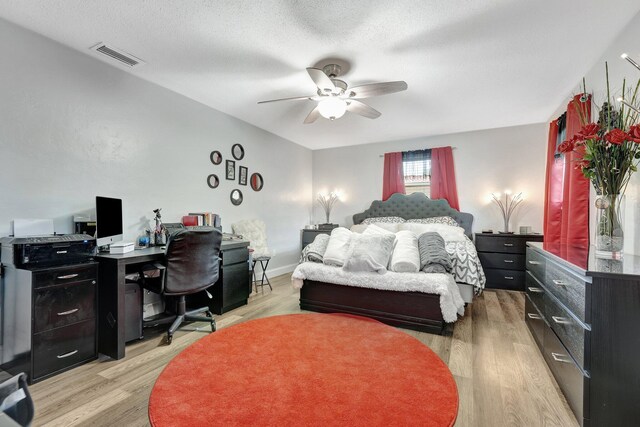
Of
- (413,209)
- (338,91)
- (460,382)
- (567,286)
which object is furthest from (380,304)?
(413,209)

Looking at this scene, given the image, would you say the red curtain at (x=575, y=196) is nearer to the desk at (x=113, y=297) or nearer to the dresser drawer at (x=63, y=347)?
the desk at (x=113, y=297)

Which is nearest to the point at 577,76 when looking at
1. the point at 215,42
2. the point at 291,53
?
the point at 291,53

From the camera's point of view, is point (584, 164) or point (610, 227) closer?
point (610, 227)

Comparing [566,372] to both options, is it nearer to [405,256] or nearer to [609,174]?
[609,174]

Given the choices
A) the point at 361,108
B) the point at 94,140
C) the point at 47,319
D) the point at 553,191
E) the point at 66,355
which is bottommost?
the point at 66,355

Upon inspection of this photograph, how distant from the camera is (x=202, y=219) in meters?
3.62

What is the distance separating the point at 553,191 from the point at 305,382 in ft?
13.6

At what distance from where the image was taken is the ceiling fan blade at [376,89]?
8.21ft

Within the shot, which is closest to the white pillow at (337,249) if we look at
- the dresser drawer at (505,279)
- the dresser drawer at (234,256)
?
the dresser drawer at (234,256)

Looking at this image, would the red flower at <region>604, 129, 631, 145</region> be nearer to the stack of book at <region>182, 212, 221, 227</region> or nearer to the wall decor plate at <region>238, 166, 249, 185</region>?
the stack of book at <region>182, 212, 221, 227</region>

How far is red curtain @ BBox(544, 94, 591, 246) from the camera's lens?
284cm

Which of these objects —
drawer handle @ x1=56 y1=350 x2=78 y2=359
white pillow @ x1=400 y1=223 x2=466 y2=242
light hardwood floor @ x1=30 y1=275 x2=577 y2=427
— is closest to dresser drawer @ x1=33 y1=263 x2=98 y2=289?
drawer handle @ x1=56 y1=350 x2=78 y2=359

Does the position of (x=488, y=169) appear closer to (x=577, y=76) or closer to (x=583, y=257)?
(x=577, y=76)

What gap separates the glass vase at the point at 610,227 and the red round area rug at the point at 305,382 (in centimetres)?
140
